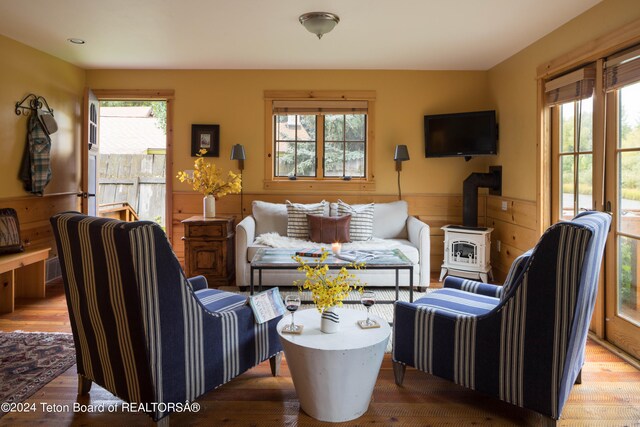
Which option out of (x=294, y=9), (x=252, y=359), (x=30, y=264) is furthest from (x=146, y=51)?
(x=252, y=359)

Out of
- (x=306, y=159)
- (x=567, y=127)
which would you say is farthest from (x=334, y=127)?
(x=567, y=127)

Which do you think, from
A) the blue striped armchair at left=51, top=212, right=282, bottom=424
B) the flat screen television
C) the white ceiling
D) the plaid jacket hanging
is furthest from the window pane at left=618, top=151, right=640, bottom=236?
the plaid jacket hanging

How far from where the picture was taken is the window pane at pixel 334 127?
520 cm

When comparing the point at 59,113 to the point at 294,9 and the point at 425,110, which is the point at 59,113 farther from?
the point at 425,110

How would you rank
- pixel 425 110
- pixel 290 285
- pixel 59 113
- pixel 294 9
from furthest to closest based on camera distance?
1. pixel 425 110
2. pixel 59 113
3. pixel 290 285
4. pixel 294 9

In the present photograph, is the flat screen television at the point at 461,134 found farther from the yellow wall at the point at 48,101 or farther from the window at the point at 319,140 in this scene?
the yellow wall at the point at 48,101

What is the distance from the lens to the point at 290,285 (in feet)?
14.2

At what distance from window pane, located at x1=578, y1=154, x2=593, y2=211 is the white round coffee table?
6.96 feet

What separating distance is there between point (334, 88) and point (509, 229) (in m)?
2.47

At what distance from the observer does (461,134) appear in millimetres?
4801

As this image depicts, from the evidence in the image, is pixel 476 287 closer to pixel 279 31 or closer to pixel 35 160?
pixel 279 31

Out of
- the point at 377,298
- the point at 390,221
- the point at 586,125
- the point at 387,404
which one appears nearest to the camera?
the point at 387,404

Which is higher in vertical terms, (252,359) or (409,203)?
(409,203)

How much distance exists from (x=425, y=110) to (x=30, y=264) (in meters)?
4.35
